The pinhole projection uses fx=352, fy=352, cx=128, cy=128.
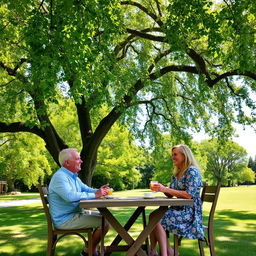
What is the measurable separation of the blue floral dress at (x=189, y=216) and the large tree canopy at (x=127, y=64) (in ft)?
9.15

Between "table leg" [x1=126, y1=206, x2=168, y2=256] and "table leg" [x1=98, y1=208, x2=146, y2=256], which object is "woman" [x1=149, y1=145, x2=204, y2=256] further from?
"table leg" [x1=98, y1=208, x2=146, y2=256]

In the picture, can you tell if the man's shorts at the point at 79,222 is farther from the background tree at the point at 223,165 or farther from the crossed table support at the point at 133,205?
the background tree at the point at 223,165

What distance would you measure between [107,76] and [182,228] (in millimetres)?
3811

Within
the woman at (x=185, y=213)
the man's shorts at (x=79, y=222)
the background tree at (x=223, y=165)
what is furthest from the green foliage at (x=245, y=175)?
the man's shorts at (x=79, y=222)

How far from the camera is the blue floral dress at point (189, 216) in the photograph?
177 inches

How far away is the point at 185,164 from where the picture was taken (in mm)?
4781

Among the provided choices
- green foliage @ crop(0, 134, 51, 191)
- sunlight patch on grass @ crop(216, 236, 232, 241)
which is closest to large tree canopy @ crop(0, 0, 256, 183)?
sunlight patch on grass @ crop(216, 236, 232, 241)

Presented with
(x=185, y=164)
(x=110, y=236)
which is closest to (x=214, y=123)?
(x=110, y=236)

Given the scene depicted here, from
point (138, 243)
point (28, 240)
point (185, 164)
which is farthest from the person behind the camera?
point (28, 240)

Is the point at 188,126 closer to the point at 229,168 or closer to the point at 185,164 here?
the point at 185,164

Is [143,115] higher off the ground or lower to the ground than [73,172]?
higher

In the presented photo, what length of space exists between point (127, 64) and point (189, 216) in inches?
424

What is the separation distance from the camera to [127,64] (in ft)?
48.0

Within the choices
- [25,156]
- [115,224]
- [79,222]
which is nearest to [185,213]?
[115,224]
